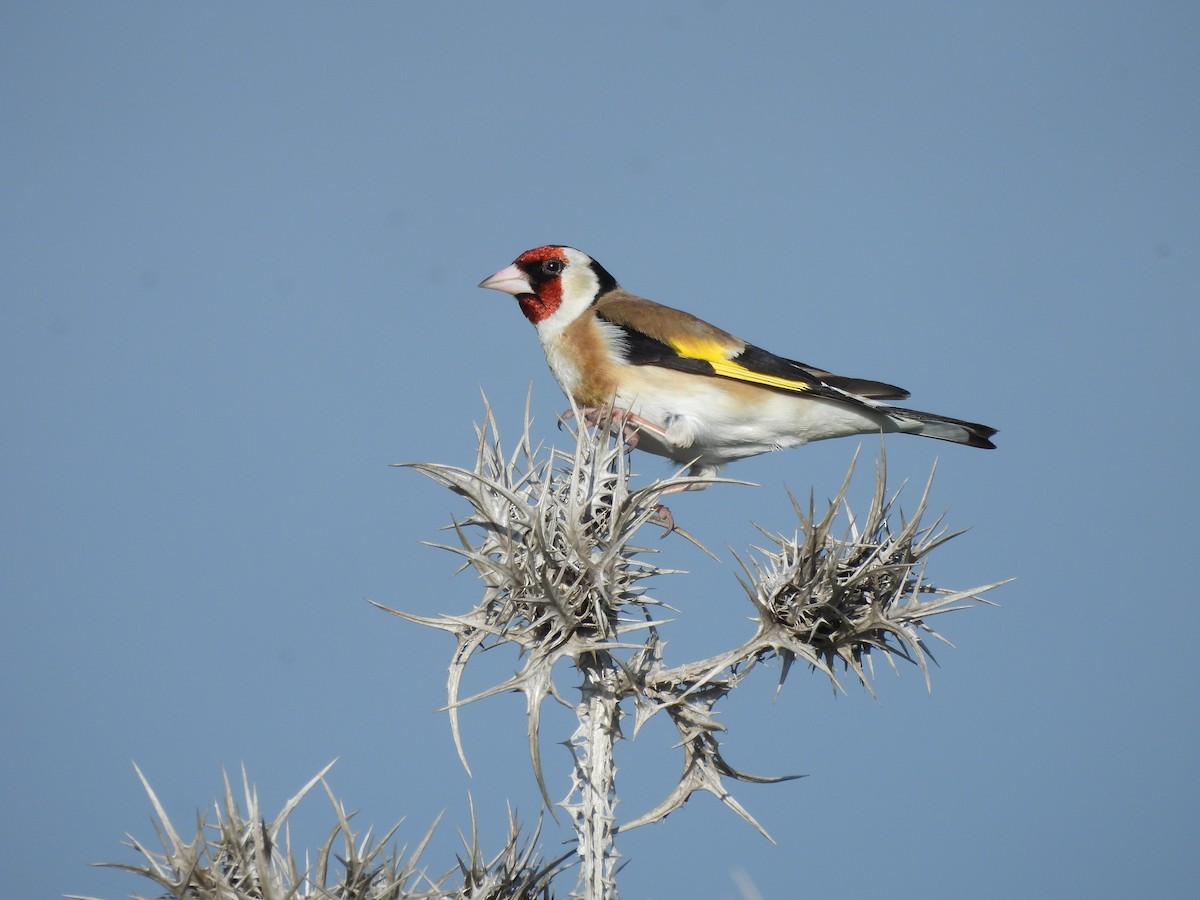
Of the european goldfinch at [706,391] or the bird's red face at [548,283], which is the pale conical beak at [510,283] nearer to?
the bird's red face at [548,283]

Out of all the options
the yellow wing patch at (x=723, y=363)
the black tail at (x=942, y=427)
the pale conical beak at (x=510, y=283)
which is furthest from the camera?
the pale conical beak at (x=510, y=283)

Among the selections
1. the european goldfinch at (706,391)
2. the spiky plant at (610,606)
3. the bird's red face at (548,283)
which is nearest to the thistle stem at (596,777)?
the spiky plant at (610,606)

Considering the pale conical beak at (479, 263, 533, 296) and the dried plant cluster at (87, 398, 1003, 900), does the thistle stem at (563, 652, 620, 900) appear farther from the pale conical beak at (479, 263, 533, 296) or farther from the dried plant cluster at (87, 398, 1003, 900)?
the pale conical beak at (479, 263, 533, 296)

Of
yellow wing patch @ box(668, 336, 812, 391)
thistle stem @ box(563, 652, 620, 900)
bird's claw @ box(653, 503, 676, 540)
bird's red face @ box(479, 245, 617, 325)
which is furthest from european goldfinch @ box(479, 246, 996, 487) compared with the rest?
thistle stem @ box(563, 652, 620, 900)

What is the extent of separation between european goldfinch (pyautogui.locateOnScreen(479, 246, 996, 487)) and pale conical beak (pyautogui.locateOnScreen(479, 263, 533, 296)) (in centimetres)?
30

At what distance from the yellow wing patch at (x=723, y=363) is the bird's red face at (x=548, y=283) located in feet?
2.18

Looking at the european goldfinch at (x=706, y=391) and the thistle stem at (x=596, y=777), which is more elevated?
the european goldfinch at (x=706, y=391)

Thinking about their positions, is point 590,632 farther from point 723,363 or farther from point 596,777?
point 723,363

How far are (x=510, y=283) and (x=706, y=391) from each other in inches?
50.6

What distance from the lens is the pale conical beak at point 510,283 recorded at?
20.1 feet

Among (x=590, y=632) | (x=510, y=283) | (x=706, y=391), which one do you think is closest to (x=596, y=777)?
(x=590, y=632)

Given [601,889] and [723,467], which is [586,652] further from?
[723,467]

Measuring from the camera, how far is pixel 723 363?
5680 mm

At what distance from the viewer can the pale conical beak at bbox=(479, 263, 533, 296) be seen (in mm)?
6113
